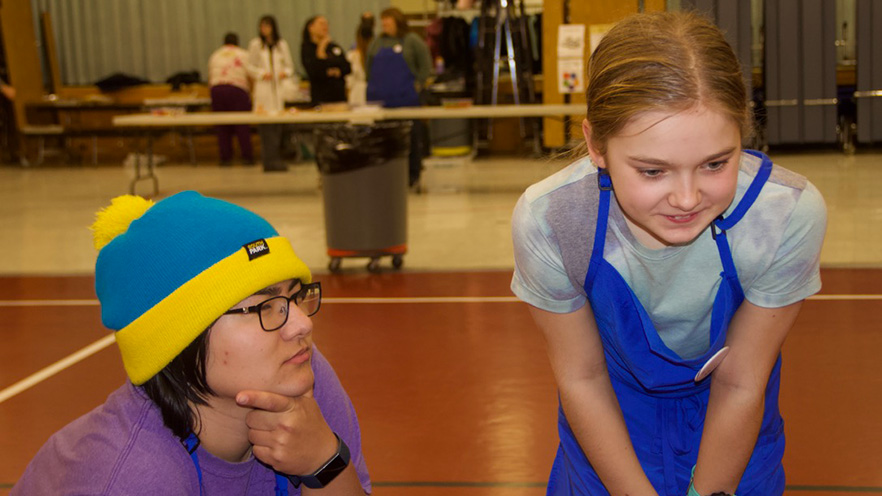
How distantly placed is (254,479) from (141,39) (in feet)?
48.5

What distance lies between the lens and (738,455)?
1772mm

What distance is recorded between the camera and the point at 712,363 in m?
1.74

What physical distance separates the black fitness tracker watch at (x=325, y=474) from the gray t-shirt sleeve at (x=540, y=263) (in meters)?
0.43

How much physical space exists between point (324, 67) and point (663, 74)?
984cm

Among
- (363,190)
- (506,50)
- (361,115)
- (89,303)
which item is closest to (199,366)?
(89,303)

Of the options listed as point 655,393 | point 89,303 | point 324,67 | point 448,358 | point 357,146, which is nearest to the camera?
point 655,393

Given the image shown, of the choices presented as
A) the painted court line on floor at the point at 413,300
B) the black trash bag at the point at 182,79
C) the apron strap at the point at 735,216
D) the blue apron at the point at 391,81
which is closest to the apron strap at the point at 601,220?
the apron strap at the point at 735,216

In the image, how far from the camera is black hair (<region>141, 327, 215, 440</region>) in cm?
157

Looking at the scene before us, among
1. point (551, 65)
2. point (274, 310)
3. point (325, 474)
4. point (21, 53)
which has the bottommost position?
point (325, 474)

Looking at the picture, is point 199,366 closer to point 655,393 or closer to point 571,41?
point 655,393

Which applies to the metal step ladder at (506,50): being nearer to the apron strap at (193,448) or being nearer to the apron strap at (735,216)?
the apron strap at (735,216)

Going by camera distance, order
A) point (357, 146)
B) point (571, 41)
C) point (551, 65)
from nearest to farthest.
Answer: point (357, 146), point (571, 41), point (551, 65)

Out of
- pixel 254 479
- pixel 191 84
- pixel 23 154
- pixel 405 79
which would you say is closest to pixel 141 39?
pixel 191 84

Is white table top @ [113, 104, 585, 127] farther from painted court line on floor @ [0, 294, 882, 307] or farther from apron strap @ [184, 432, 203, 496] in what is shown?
apron strap @ [184, 432, 203, 496]
